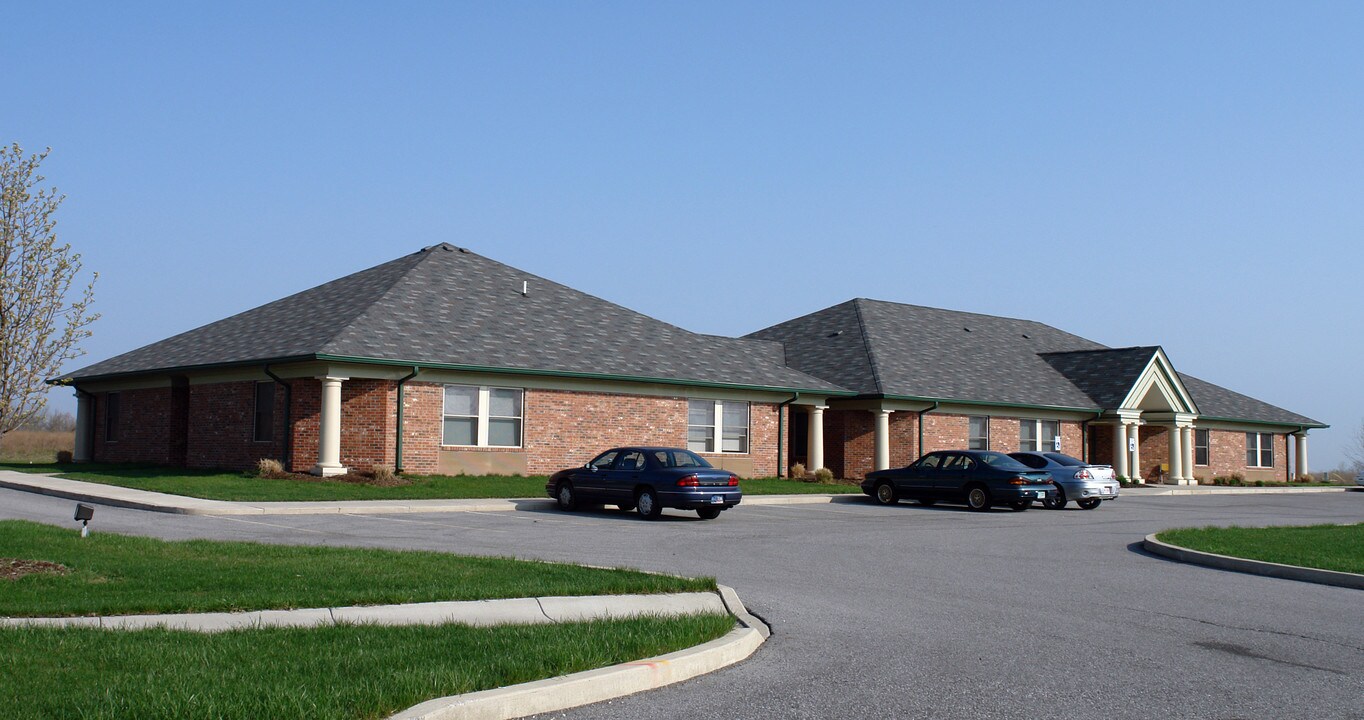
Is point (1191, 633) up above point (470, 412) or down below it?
below

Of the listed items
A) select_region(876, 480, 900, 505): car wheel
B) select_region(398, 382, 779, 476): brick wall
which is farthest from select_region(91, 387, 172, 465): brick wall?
select_region(876, 480, 900, 505): car wheel

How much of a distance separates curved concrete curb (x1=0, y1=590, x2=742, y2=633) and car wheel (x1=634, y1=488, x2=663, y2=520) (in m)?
11.3

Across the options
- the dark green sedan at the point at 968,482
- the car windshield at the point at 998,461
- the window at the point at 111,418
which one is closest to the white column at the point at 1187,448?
the dark green sedan at the point at 968,482

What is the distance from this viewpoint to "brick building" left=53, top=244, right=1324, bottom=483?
28.6m

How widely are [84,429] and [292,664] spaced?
3439cm

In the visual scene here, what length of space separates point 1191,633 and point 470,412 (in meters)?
21.8

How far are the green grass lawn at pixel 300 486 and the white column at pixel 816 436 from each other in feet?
15.3

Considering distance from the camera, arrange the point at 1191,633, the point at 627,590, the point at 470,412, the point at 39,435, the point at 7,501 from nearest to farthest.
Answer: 1. the point at 1191,633
2. the point at 627,590
3. the point at 7,501
4. the point at 470,412
5. the point at 39,435

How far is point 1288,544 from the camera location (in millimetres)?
18469

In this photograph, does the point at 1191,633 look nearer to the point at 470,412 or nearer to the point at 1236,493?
the point at 470,412

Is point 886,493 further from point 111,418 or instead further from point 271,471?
point 111,418

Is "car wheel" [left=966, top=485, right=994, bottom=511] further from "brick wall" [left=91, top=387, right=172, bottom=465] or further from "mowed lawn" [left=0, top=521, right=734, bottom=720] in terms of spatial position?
"brick wall" [left=91, top=387, right=172, bottom=465]


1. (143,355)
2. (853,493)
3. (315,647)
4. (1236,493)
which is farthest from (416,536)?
(1236,493)

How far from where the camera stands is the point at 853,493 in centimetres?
3269
